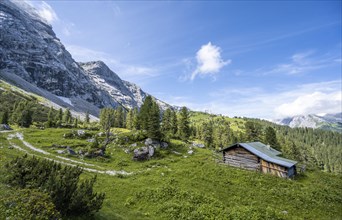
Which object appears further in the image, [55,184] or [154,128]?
[154,128]

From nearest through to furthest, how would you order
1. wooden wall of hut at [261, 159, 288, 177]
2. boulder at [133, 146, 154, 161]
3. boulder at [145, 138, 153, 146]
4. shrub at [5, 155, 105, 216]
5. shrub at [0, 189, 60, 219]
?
shrub at [0, 189, 60, 219] → shrub at [5, 155, 105, 216] → wooden wall of hut at [261, 159, 288, 177] → boulder at [133, 146, 154, 161] → boulder at [145, 138, 153, 146]

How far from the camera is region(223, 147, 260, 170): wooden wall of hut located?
41.4 meters

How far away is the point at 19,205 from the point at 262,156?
39697 millimetres

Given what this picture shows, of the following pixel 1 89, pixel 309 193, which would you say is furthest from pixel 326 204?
pixel 1 89

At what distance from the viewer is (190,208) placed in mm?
21328

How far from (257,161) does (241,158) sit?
328 cm

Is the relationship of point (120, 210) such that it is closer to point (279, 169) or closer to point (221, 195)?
point (221, 195)

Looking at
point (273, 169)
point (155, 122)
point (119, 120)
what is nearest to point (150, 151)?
point (155, 122)

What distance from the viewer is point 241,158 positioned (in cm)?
4331

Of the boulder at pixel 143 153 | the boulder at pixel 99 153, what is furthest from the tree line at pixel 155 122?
the boulder at pixel 99 153

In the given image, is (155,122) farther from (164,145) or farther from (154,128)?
(164,145)

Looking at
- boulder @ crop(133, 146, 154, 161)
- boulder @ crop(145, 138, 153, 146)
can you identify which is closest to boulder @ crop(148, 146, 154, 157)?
boulder @ crop(133, 146, 154, 161)

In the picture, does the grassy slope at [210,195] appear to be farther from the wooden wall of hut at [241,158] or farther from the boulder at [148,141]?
the boulder at [148,141]

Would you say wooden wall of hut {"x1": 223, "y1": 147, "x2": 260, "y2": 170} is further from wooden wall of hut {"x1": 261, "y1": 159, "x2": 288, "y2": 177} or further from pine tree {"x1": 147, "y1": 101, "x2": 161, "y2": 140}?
pine tree {"x1": 147, "y1": 101, "x2": 161, "y2": 140}
